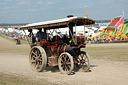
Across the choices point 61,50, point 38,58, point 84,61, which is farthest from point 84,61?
point 38,58

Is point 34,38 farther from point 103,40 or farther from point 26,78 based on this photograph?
point 103,40

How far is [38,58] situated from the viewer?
33.3 feet

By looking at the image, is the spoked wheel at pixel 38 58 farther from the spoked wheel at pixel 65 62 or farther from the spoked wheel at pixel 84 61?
the spoked wheel at pixel 84 61

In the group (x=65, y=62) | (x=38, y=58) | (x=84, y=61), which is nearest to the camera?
(x=65, y=62)

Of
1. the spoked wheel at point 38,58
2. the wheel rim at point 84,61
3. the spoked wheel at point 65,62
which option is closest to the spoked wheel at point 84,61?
the wheel rim at point 84,61

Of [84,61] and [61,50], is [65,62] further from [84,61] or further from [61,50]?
[84,61]

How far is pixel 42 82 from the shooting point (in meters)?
7.58

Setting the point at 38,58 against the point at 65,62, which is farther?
the point at 38,58

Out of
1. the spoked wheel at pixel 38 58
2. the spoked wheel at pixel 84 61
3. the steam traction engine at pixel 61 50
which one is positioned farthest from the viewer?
the spoked wheel at pixel 38 58

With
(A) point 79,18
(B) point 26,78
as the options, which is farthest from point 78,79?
(A) point 79,18

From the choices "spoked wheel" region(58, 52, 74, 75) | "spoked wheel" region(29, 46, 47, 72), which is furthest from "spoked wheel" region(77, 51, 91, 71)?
"spoked wheel" region(29, 46, 47, 72)

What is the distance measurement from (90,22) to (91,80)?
3.21 m

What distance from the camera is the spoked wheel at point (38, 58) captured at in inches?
379

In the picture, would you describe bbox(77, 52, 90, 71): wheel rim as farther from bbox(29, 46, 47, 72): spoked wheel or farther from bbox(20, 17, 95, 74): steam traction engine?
bbox(29, 46, 47, 72): spoked wheel
